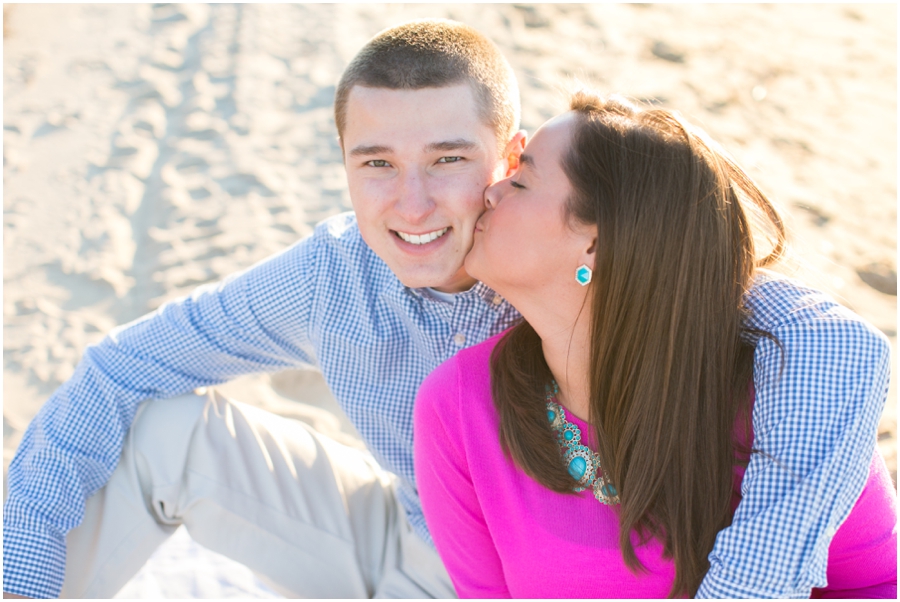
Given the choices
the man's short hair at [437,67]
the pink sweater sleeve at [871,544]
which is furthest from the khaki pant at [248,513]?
the pink sweater sleeve at [871,544]

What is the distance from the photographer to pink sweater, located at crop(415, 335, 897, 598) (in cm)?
186

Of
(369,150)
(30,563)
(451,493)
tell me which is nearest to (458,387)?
(451,493)

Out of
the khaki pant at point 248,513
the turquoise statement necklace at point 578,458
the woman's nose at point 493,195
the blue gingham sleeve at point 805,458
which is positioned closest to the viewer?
the blue gingham sleeve at point 805,458

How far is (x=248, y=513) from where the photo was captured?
2.52 m

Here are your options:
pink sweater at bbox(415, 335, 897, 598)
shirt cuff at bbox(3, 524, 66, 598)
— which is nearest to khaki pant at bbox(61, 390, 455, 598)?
shirt cuff at bbox(3, 524, 66, 598)

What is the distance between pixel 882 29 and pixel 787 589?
6469 millimetres

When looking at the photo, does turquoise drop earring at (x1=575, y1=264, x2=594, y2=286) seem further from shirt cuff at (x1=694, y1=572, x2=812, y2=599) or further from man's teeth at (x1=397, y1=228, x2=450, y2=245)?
shirt cuff at (x1=694, y1=572, x2=812, y2=599)

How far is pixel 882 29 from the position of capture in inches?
272

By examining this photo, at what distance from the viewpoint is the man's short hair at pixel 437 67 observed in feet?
7.16

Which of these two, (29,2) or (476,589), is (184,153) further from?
(476,589)

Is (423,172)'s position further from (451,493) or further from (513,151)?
(451,493)

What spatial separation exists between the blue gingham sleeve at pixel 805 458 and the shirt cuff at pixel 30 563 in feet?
5.35

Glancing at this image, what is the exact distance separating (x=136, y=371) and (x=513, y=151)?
3.97 feet

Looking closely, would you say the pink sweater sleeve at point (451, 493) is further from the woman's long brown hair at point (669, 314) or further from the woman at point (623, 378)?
the woman's long brown hair at point (669, 314)
